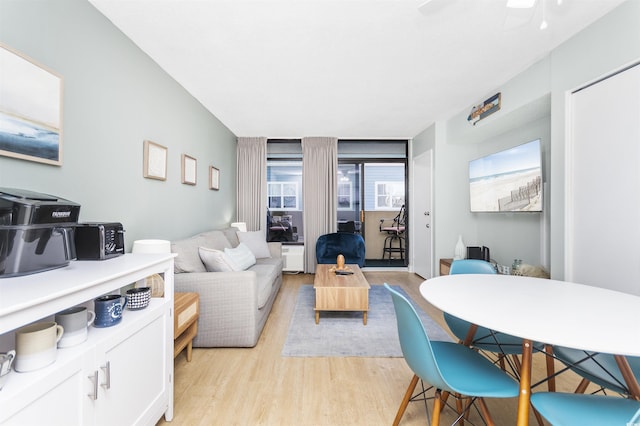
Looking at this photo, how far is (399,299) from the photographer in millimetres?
1175

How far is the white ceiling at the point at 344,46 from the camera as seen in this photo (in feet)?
5.98

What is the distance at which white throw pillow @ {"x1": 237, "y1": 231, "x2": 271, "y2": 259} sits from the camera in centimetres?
409

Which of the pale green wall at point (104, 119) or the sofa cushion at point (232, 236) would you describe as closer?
the pale green wall at point (104, 119)

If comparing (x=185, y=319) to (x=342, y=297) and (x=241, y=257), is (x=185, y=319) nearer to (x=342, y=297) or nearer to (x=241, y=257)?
(x=241, y=257)

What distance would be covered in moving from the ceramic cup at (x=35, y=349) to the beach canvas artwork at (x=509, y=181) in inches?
145

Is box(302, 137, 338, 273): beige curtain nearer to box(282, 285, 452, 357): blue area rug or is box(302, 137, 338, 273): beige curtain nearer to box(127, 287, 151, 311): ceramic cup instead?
box(282, 285, 452, 357): blue area rug

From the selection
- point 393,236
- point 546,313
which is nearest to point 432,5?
point 546,313

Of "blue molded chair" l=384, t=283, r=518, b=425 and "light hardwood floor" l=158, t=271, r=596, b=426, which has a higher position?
"blue molded chair" l=384, t=283, r=518, b=425

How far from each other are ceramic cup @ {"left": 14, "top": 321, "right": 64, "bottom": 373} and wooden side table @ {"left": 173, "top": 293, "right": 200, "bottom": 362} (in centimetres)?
92

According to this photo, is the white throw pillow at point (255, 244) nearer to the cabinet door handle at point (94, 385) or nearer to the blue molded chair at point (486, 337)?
the blue molded chair at point (486, 337)

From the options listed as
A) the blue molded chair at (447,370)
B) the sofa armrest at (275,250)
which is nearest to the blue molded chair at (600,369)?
the blue molded chair at (447,370)

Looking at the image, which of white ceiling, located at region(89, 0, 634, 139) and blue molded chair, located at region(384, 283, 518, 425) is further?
white ceiling, located at region(89, 0, 634, 139)

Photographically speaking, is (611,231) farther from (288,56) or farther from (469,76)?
(288,56)

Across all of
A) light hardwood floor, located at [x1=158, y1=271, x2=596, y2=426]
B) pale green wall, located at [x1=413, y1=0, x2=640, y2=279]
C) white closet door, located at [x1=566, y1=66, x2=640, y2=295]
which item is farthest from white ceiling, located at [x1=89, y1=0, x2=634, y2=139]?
light hardwood floor, located at [x1=158, y1=271, x2=596, y2=426]
